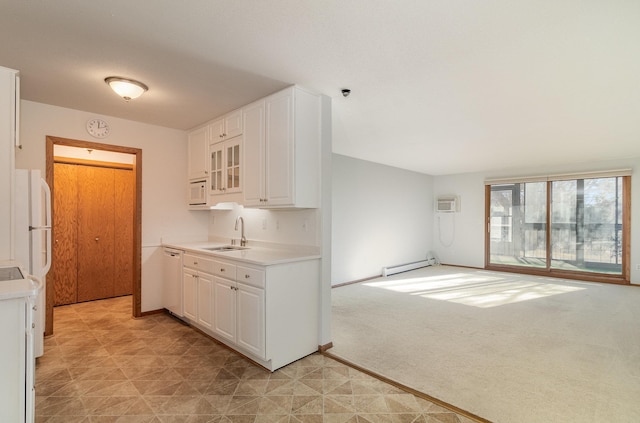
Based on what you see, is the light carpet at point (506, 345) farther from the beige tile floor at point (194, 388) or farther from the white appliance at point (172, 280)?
the white appliance at point (172, 280)

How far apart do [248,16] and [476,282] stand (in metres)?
5.87

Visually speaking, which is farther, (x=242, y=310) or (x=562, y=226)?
(x=562, y=226)

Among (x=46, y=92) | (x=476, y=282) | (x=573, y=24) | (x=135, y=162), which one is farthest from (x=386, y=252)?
(x=46, y=92)

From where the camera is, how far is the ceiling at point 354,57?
5.94 ft

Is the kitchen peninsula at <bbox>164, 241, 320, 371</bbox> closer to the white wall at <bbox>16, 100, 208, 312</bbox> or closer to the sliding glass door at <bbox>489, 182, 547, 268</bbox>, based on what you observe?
the white wall at <bbox>16, 100, 208, 312</bbox>

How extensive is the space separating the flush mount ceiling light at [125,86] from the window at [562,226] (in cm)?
710

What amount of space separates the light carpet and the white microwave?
7.20 ft

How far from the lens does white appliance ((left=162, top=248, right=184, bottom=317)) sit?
12.2 ft

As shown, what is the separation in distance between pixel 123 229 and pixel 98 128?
190cm

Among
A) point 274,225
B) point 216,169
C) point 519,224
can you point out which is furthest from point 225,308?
point 519,224

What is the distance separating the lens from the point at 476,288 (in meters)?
5.54

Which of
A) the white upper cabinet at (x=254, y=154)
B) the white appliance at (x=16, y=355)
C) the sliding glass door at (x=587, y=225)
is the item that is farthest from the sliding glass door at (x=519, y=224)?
the white appliance at (x=16, y=355)

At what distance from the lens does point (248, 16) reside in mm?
1855

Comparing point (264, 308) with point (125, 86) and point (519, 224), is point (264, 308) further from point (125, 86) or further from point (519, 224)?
point (519, 224)
